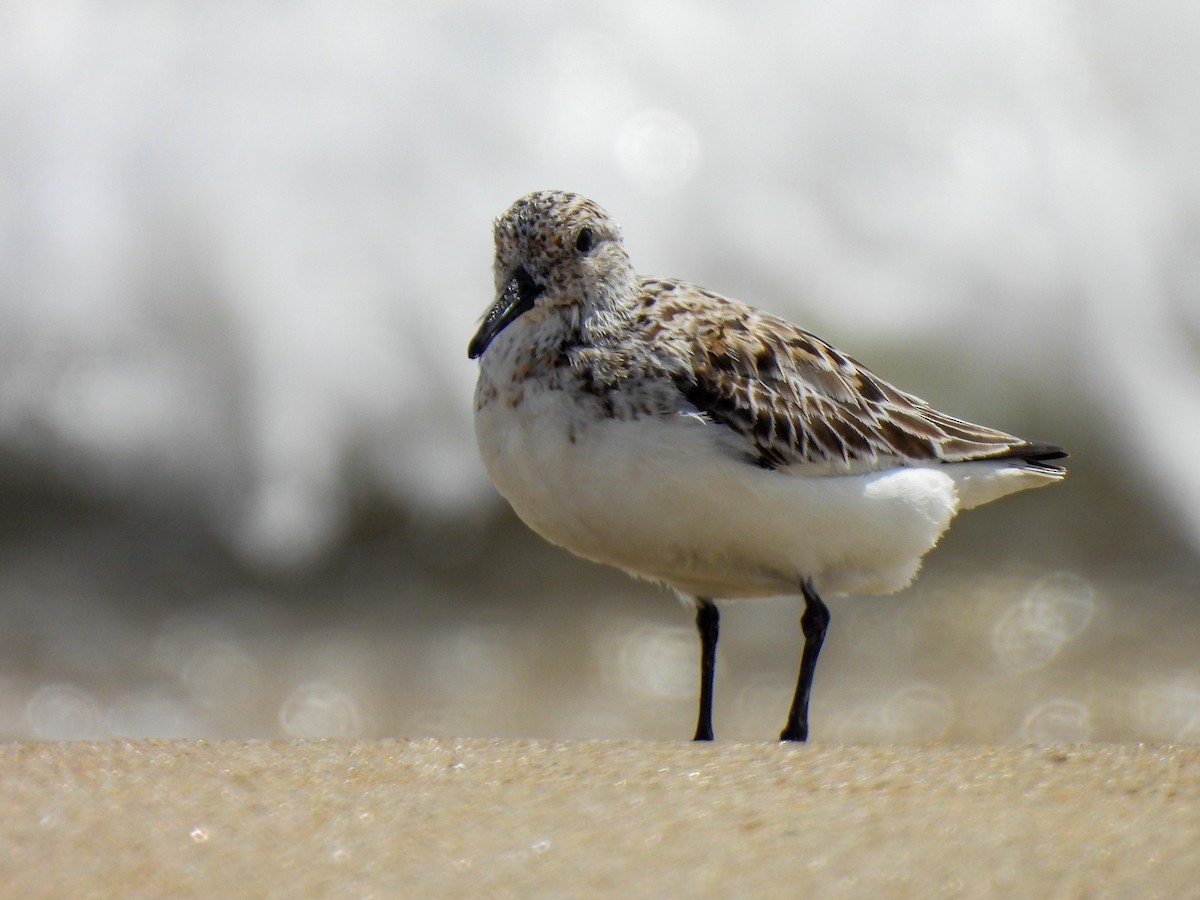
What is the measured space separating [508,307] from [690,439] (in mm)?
696

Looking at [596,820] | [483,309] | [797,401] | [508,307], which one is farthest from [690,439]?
[483,309]

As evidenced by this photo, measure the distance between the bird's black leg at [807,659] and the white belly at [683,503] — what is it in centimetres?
5

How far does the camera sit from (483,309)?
27.6 ft

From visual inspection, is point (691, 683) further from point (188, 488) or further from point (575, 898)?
point (575, 898)

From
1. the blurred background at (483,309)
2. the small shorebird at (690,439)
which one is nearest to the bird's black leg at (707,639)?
the small shorebird at (690,439)

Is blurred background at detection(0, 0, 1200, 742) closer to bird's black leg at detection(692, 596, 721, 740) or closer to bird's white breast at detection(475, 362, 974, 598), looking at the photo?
bird's black leg at detection(692, 596, 721, 740)

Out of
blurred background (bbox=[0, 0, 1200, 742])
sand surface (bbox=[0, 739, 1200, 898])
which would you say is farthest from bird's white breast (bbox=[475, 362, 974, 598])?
blurred background (bbox=[0, 0, 1200, 742])

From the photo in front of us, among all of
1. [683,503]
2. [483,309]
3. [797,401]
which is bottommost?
[683,503]

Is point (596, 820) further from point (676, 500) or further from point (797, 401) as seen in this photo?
point (797, 401)

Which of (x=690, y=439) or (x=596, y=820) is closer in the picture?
(x=596, y=820)

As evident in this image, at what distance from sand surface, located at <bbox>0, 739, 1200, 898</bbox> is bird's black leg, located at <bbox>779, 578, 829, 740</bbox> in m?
0.97

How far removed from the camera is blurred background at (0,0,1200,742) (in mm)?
6973

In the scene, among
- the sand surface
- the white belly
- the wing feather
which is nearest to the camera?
the sand surface

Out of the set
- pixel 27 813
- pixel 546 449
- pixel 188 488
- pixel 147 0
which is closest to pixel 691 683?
pixel 188 488
